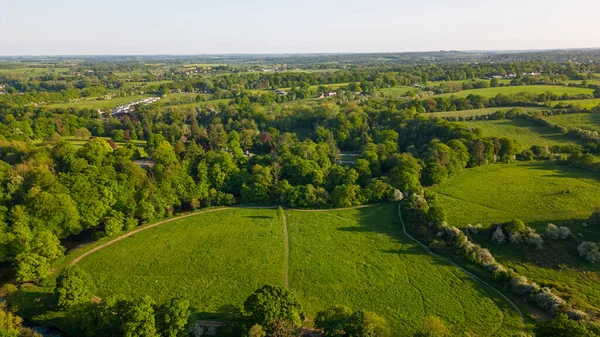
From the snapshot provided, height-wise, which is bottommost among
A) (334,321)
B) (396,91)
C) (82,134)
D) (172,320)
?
(172,320)

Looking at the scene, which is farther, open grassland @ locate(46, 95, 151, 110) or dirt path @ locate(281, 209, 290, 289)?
open grassland @ locate(46, 95, 151, 110)

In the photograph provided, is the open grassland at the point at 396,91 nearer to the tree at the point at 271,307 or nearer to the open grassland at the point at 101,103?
the open grassland at the point at 101,103

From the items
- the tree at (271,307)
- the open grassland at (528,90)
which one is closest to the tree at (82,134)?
the tree at (271,307)

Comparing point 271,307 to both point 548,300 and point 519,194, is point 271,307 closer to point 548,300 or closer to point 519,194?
point 548,300

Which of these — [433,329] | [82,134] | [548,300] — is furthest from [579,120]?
[82,134]

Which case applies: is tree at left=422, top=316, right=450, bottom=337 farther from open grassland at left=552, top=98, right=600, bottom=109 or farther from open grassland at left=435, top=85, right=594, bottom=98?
open grassland at left=435, top=85, right=594, bottom=98

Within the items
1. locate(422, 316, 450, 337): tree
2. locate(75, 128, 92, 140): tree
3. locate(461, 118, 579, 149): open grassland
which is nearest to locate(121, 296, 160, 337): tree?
locate(422, 316, 450, 337): tree

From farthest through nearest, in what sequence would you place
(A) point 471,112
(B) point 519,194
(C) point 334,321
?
(A) point 471,112 < (B) point 519,194 < (C) point 334,321
